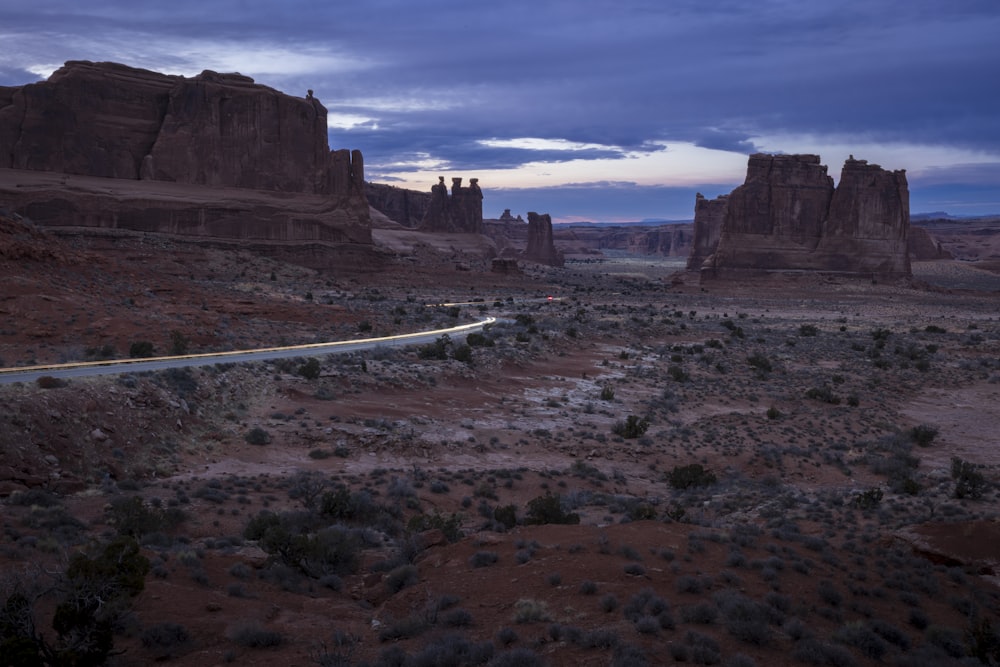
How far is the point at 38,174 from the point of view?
175 ft

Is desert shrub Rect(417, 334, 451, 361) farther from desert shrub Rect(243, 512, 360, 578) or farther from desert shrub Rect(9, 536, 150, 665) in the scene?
→ desert shrub Rect(9, 536, 150, 665)

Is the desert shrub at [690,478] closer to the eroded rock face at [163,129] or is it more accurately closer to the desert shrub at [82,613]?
the desert shrub at [82,613]

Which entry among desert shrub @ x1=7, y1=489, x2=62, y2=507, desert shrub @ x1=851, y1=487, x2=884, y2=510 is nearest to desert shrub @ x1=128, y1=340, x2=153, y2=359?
desert shrub @ x1=7, y1=489, x2=62, y2=507

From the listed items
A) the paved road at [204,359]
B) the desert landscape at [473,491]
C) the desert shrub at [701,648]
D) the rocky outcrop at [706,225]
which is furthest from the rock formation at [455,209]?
the desert shrub at [701,648]

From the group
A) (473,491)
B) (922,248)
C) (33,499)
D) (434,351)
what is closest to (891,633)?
(473,491)

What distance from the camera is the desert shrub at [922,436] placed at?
21781 mm

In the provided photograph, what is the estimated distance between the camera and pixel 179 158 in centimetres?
5894

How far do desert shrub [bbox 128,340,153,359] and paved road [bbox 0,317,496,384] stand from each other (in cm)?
117

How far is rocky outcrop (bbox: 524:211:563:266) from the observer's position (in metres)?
136

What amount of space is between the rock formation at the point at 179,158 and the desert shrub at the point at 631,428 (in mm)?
45166

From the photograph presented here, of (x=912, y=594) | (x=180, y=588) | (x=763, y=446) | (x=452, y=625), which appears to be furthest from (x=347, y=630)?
(x=763, y=446)

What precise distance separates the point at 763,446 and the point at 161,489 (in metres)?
16.1

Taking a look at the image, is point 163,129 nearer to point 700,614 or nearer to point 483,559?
point 483,559

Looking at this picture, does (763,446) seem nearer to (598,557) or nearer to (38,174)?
(598,557)
